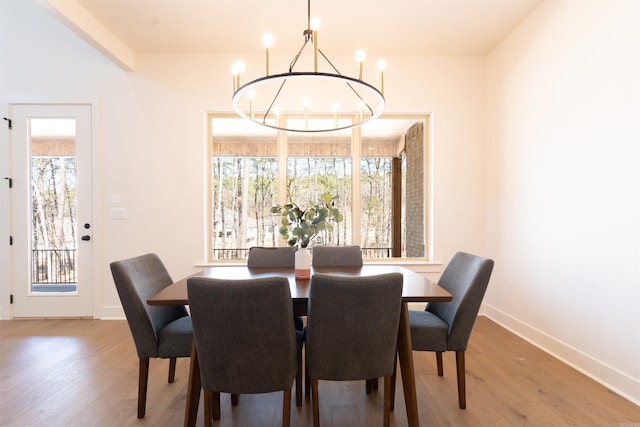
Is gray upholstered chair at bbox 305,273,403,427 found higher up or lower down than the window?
lower down

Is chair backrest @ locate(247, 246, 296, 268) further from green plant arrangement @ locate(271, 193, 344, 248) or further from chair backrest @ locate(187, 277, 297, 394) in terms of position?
chair backrest @ locate(187, 277, 297, 394)

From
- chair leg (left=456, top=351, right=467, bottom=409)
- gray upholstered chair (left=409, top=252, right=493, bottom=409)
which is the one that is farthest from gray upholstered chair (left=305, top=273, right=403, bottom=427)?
chair leg (left=456, top=351, right=467, bottom=409)

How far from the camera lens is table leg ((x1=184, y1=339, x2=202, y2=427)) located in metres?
1.53

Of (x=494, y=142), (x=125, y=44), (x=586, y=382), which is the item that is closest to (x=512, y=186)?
(x=494, y=142)

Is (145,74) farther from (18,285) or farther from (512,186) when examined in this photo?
(512,186)

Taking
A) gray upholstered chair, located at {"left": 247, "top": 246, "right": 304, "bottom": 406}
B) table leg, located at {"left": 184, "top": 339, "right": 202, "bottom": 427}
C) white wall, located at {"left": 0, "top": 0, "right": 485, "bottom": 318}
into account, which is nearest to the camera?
table leg, located at {"left": 184, "top": 339, "right": 202, "bottom": 427}

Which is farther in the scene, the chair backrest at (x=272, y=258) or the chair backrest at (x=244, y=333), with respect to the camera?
the chair backrest at (x=272, y=258)

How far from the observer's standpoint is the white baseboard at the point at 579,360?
1954 mm

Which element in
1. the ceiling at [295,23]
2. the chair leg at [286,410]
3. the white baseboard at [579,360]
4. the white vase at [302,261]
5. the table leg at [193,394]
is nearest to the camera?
the chair leg at [286,410]

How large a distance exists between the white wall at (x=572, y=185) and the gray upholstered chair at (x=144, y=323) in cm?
270

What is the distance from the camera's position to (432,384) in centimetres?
211

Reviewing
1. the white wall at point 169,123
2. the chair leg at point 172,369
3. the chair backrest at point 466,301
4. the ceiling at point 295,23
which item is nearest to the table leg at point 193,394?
the chair leg at point 172,369

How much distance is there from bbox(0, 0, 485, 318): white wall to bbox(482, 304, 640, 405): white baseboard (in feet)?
2.95

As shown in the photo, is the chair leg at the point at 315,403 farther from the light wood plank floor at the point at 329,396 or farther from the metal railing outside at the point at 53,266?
the metal railing outside at the point at 53,266
